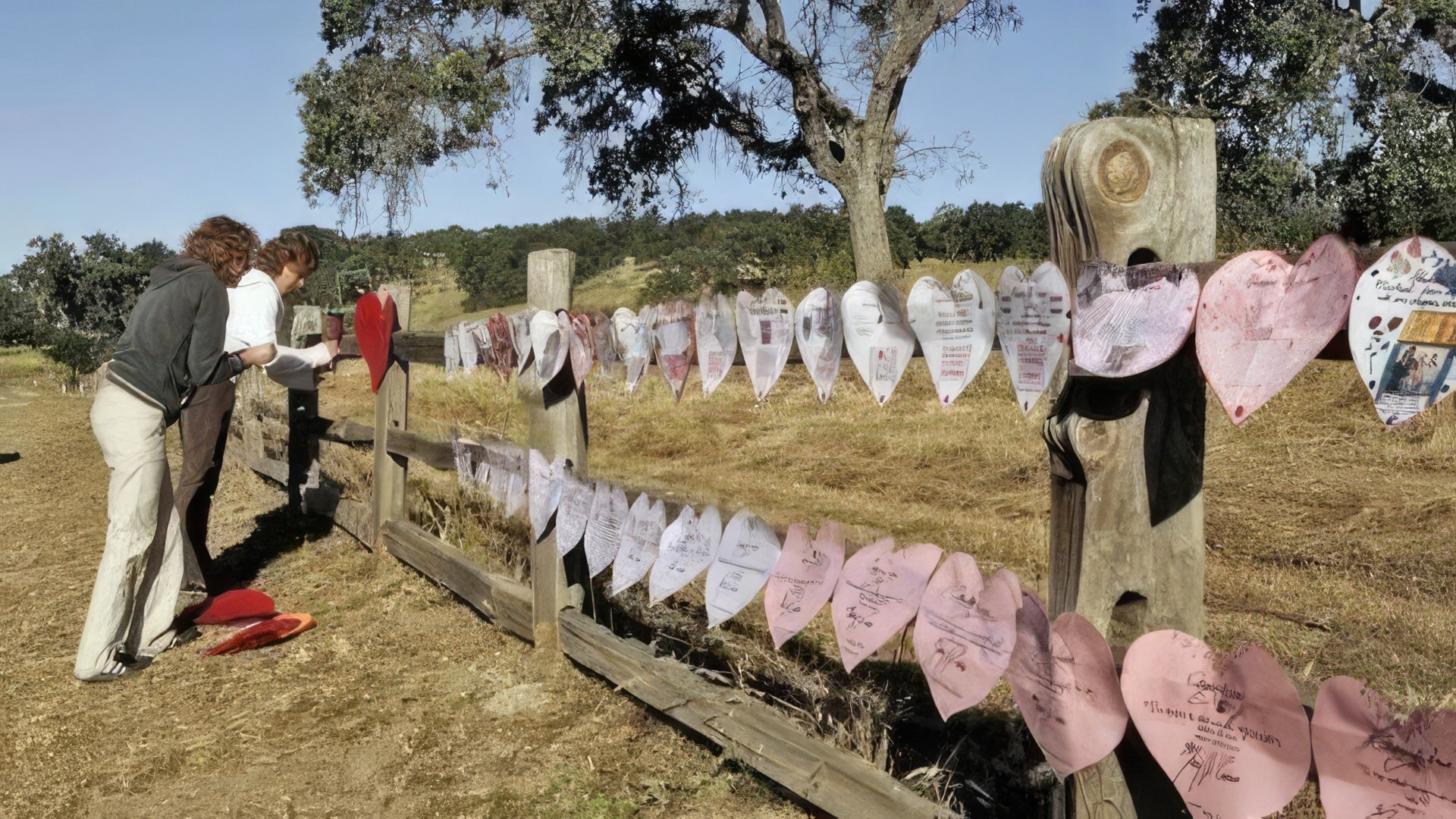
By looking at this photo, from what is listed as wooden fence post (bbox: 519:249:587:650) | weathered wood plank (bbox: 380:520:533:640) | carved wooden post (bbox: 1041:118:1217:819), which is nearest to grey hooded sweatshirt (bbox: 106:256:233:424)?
wooden fence post (bbox: 519:249:587:650)

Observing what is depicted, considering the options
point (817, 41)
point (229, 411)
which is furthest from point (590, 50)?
point (229, 411)

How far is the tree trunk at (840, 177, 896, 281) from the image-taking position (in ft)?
51.9

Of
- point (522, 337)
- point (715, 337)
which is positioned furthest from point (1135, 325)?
point (522, 337)

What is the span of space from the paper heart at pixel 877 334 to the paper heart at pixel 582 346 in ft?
4.80

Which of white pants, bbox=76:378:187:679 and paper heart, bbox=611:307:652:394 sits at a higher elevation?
paper heart, bbox=611:307:652:394

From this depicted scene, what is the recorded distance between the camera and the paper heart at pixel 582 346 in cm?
366

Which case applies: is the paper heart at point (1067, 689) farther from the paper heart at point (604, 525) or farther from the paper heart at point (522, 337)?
the paper heart at point (522, 337)

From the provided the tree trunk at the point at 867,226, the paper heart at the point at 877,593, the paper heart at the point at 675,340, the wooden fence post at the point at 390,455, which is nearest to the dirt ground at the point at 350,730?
the wooden fence post at the point at 390,455

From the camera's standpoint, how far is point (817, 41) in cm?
1748

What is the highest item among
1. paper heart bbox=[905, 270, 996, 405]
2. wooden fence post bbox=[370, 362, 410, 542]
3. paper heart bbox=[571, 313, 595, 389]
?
paper heart bbox=[905, 270, 996, 405]

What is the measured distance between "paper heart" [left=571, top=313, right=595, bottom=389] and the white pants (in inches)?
66.8

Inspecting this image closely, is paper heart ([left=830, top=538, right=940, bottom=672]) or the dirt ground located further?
the dirt ground

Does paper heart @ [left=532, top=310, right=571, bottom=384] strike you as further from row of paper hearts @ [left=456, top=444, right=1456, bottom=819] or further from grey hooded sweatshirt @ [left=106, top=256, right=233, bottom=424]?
grey hooded sweatshirt @ [left=106, top=256, right=233, bottom=424]

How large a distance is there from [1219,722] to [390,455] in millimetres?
4859
